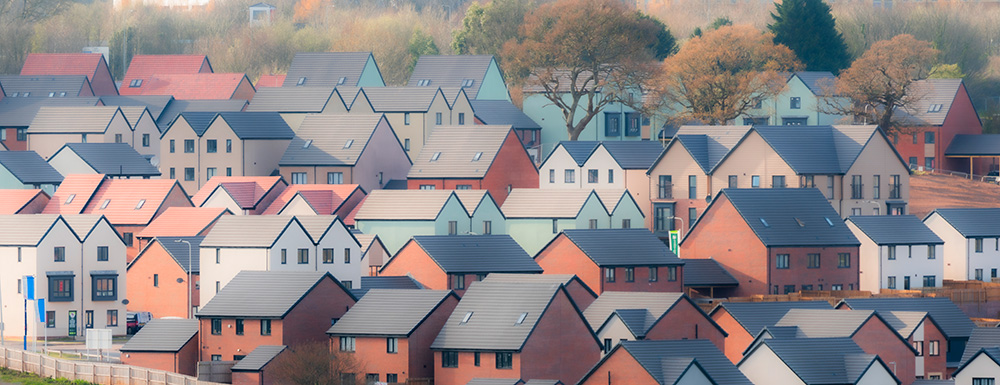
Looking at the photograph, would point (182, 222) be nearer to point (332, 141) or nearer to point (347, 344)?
point (332, 141)

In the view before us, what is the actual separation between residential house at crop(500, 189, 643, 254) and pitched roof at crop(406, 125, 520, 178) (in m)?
5.24

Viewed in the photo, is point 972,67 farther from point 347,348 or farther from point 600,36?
point 347,348

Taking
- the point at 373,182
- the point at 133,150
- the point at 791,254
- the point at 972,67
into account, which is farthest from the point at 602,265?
the point at 972,67

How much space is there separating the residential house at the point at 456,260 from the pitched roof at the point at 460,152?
52.8 ft

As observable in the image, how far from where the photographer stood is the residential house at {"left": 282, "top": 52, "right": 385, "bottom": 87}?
12475cm

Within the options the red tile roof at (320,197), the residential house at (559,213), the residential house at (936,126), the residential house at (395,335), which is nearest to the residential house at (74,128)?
the red tile roof at (320,197)

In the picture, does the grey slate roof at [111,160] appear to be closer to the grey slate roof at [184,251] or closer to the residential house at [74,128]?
the residential house at [74,128]

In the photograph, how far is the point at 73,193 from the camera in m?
99.4

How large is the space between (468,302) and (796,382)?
12.2 metres

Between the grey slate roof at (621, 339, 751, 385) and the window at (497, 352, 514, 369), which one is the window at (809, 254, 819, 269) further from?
the window at (497, 352, 514, 369)

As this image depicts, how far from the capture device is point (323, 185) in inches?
3986

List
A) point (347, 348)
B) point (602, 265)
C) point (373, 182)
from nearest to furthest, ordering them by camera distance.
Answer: point (347, 348) → point (602, 265) → point (373, 182)

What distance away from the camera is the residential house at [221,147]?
108m

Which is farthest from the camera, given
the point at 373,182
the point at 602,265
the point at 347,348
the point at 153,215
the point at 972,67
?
the point at 972,67
